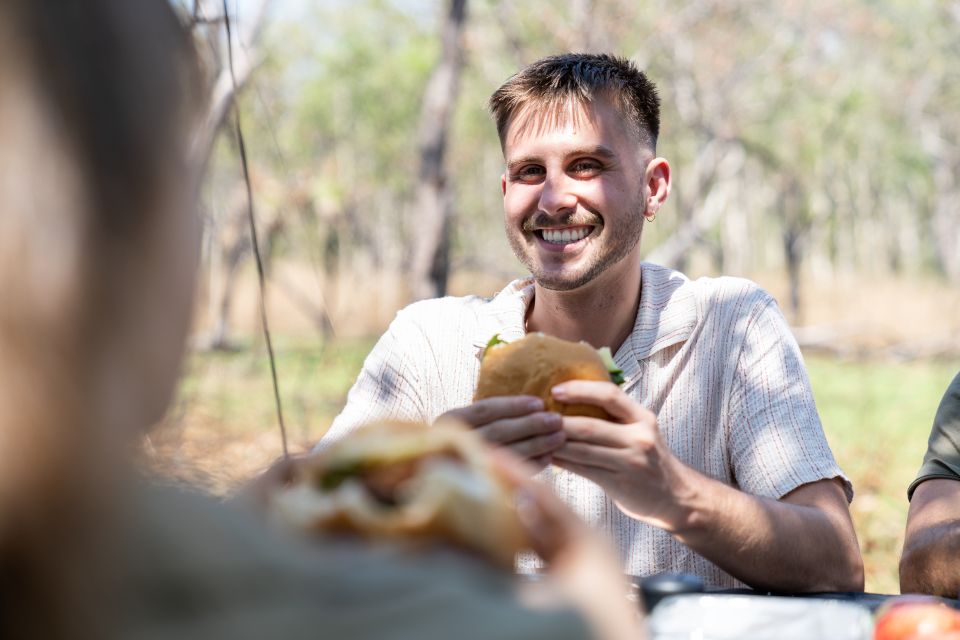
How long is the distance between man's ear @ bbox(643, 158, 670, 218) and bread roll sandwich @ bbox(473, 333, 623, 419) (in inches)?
43.5

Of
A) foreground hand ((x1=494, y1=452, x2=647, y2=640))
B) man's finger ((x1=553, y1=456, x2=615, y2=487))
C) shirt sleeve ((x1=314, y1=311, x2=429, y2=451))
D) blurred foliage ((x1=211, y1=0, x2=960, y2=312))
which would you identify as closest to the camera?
foreground hand ((x1=494, y1=452, x2=647, y2=640))

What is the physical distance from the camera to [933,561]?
8.00 feet

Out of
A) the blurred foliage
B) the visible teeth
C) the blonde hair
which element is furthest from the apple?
the blurred foliage

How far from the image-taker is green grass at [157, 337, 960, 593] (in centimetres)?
702

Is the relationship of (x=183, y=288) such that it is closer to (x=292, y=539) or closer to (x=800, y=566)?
(x=292, y=539)

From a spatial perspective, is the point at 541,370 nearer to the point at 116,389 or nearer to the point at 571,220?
the point at 571,220

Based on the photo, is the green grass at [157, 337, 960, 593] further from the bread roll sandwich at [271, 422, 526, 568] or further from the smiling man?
the bread roll sandwich at [271, 422, 526, 568]

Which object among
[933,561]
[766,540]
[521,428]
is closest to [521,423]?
[521,428]

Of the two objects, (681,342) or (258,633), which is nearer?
(258,633)

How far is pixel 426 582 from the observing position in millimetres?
845

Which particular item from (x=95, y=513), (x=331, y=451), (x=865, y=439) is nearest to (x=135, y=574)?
(x=95, y=513)

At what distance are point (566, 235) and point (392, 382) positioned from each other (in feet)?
2.31

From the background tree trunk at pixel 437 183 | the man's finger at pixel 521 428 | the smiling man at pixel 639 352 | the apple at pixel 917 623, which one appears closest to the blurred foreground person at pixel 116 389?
the apple at pixel 917 623

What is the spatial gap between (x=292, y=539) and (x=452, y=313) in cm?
221
